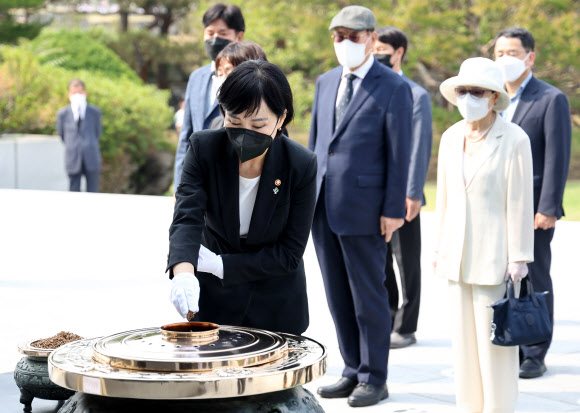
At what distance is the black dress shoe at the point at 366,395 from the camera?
197 inches

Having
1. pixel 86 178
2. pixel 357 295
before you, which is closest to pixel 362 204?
pixel 357 295

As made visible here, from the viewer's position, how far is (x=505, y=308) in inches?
173

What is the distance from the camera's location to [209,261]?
3125mm

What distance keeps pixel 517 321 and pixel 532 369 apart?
56.4 inches

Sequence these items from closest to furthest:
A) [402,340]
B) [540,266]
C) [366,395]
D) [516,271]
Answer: [516,271] < [366,395] < [540,266] < [402,340]

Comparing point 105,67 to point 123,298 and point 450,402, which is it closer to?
point 123,298

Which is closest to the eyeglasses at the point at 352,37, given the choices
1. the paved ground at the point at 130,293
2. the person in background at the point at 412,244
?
the person in background at the point at 412,244

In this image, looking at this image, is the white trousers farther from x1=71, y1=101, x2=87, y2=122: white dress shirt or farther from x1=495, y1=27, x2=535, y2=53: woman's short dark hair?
x1=71, y1=101, x2=87, y2=122: white dress shirt

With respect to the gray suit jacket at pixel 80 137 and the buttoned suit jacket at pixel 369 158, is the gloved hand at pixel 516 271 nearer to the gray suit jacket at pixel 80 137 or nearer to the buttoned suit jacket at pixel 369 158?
the buttoned suit jacket at pixel 369 158

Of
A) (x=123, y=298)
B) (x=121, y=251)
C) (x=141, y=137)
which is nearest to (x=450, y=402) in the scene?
(x=123, y=298)

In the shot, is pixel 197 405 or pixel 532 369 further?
pixel 532 369

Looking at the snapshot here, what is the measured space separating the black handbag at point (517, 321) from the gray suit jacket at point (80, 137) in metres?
12.1

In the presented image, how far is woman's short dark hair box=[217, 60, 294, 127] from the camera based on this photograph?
3031mm

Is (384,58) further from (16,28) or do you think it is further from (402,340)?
(16,28)
